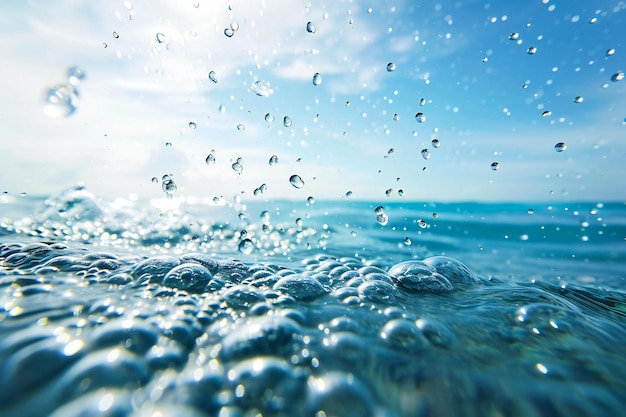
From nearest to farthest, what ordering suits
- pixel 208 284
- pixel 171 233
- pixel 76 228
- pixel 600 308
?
pixel 208 284
pixel 600 308
pixel 76 228
pixel 171 233

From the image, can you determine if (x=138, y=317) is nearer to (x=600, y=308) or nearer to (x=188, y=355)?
(x=188, y=355)

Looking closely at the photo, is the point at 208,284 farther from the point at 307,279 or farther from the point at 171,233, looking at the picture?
the point at 171,233

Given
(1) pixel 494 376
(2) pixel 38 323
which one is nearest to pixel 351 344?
(1) pixel 494 376

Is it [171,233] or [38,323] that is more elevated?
[38,323]

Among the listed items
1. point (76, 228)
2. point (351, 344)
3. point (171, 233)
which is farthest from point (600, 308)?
point (76, 228)

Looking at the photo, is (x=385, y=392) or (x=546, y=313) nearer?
(x=385, y=392)

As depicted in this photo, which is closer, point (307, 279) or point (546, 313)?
point (546, 313)

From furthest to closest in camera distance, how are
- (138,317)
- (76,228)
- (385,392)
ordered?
(76,228) → (138,317) → (385,392)

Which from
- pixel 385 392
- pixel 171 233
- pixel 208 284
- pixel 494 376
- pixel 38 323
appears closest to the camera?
pixel 385 392

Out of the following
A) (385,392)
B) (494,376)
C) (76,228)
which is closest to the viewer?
(385,392)
